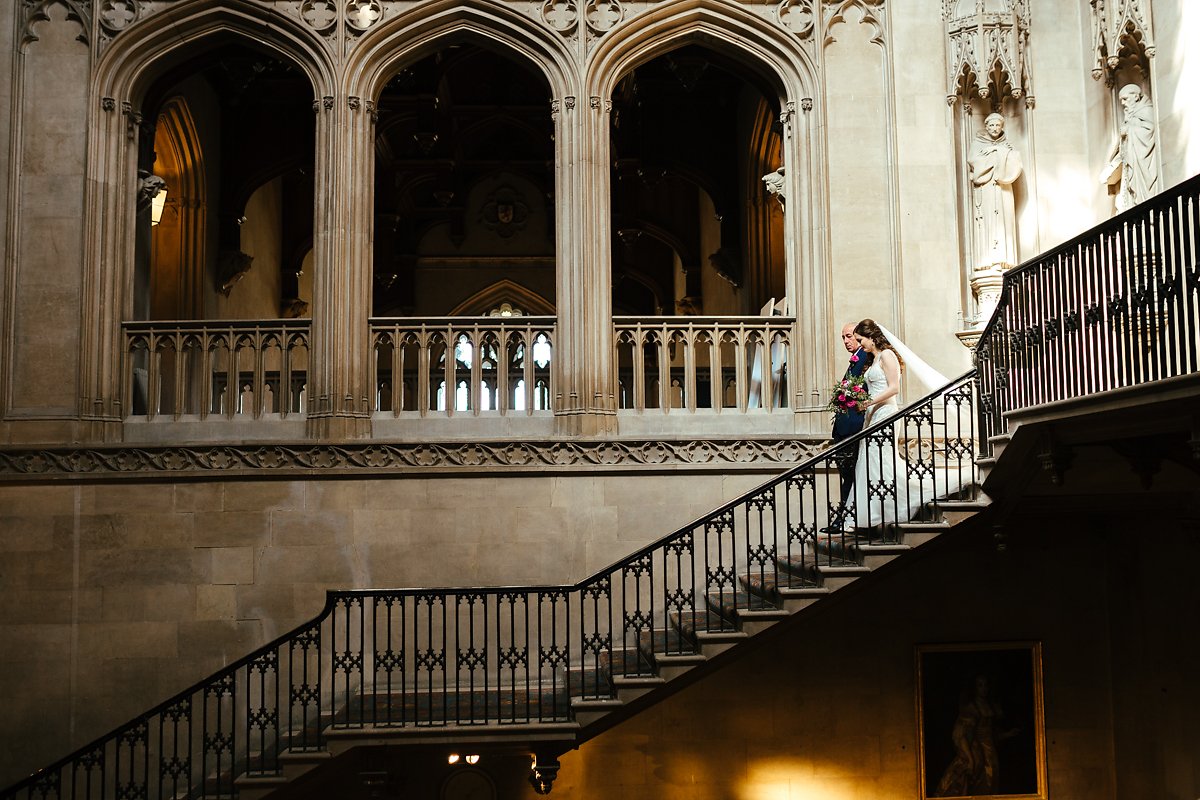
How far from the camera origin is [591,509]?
421 inches

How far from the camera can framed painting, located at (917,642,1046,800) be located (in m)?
11.0

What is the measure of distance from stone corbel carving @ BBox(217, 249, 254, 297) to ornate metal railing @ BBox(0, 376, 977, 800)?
716 centimetres

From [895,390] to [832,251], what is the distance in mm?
2502

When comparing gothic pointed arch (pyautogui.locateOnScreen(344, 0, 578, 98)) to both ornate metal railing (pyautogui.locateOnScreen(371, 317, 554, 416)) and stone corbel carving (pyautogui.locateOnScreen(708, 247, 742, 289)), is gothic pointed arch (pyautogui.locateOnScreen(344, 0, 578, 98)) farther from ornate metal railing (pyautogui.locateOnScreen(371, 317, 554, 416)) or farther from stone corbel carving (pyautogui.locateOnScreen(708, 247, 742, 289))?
stone corbel carving (pyautogui.locateOnScreen(708, 247, 742, 289))

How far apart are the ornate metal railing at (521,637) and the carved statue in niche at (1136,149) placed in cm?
263

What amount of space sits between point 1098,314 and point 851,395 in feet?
8.40

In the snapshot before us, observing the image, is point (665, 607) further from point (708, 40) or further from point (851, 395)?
point (708, 40)

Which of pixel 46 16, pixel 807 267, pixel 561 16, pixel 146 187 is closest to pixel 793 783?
pixel 807 267

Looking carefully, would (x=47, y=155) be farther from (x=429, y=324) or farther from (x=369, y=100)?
(x=429, y=324)

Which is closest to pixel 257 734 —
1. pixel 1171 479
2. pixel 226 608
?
pixel 226 608

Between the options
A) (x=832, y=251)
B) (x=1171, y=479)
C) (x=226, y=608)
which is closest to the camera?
(x=1171, y=479)

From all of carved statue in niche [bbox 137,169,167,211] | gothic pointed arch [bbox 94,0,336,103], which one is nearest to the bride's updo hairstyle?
gothic pointed arch [bbox 94,0,336,103]

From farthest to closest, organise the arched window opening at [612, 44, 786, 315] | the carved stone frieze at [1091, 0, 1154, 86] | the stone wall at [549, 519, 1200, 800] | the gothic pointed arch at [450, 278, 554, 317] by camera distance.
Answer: the gothic pointed arch at [450, 278, 554, 317]
the arched window opening at [612, 44, 786, 315]
the stone wall at [549, 519, 1200, 800]
the carved stone frieze at [1091, 0, 1154, 86]

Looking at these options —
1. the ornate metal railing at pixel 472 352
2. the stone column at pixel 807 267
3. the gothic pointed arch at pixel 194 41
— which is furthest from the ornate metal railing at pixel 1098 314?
the gothic pointed arch at pixel 194 41
